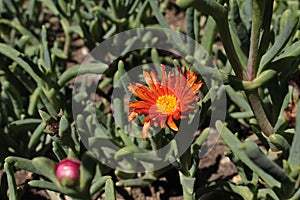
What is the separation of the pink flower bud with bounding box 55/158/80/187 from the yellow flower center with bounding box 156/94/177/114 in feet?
1.35

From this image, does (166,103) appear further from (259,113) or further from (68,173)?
(68,173)

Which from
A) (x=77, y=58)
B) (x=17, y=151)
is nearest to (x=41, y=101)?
(x=17, y=151)

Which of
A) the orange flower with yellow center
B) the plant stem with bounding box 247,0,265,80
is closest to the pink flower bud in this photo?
the orange flower with yellow center

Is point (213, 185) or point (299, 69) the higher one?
point (299, 69)

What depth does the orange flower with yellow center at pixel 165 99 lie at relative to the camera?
1376mm

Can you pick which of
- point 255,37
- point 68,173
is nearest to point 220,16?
point 255,37

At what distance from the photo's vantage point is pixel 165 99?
1.42 m

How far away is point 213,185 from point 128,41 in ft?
2.67

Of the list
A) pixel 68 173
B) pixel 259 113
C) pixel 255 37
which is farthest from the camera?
pixel 259 113

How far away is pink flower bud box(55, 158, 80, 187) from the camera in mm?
1016

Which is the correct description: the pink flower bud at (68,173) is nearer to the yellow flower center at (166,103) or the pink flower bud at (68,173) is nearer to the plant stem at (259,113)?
the yellow flower center at (166,103)

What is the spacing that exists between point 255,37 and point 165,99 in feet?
0.95

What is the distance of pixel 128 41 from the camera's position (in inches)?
83.0

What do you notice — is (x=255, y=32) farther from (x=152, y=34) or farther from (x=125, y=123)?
(x=152, y=34)
